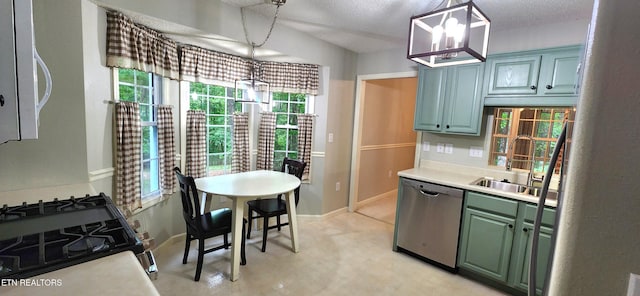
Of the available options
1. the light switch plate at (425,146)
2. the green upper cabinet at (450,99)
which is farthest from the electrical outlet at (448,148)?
the green upper cabinet at (450,99)

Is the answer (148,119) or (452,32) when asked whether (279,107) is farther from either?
(452,32)

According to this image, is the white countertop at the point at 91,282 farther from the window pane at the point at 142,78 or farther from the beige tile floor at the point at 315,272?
the window pane at the point at 142,78

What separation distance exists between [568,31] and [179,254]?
4039 millimetres

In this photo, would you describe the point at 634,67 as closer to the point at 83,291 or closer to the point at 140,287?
the point at 140,287

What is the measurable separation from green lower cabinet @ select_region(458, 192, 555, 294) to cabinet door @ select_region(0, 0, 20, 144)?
2.77 meters

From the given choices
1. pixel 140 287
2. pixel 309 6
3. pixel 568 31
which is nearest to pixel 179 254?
pixel 140 287

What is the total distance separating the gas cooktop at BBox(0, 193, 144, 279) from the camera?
87 cm

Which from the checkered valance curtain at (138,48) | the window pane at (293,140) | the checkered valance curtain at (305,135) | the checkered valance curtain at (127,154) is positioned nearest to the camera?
the checkered valance curtain at (138,48)

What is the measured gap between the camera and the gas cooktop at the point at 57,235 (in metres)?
0.87

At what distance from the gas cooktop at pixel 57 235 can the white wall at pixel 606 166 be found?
133 centimetres

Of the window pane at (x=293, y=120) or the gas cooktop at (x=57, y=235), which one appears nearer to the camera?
the gas cooktop at (x=57, y=235)

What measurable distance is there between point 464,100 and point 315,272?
2192mm

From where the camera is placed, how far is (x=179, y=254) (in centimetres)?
267

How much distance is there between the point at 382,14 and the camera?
98.7 inches
